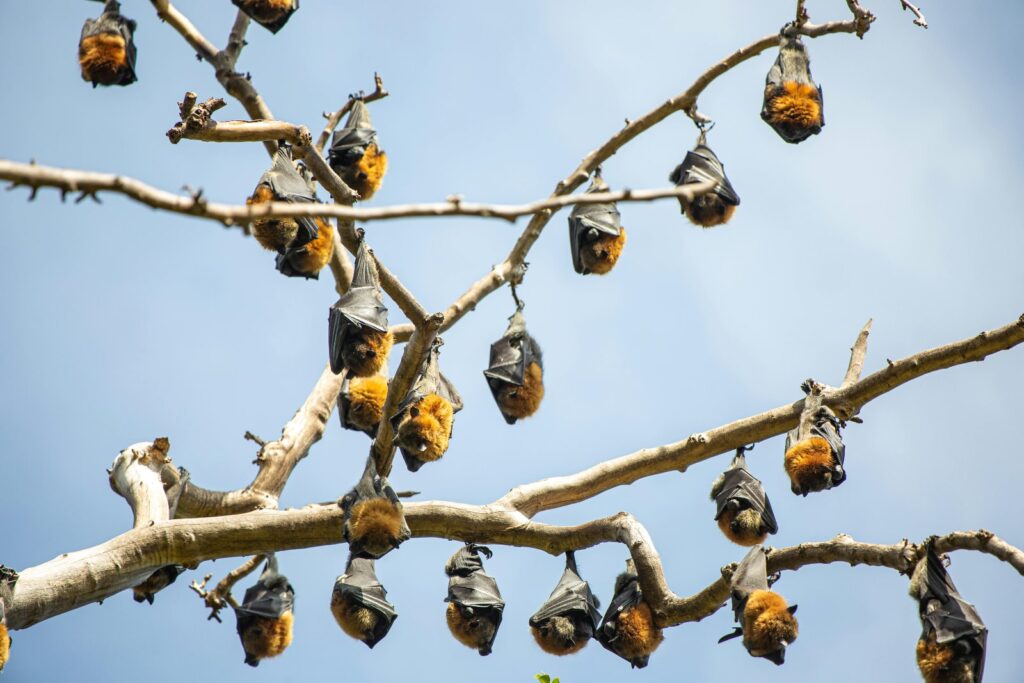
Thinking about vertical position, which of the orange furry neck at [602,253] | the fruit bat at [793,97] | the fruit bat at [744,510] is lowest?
the fruit bat at [744,510]

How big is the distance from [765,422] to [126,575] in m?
5.69

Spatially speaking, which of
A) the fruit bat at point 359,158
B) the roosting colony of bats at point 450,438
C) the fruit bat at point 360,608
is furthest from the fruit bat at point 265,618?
the fruit bat at point 359,158

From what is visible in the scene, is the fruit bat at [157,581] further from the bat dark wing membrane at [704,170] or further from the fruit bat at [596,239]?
the bat dark wing membrane at [704,170]

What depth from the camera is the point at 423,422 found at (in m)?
8.88

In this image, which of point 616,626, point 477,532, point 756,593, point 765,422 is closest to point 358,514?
point 477,532

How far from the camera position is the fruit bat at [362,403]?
9906 millimetres

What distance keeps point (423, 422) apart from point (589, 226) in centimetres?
309

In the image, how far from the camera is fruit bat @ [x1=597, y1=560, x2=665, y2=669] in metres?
8.79

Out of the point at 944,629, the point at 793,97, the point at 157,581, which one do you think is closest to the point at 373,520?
the point at 157,581

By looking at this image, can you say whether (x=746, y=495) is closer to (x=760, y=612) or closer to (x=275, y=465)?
(x=760, y=612)

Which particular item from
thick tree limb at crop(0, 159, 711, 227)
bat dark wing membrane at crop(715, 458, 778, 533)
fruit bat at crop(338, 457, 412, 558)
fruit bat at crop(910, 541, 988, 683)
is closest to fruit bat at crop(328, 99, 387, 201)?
fruit bat at crop(338, 457, 412, 558)

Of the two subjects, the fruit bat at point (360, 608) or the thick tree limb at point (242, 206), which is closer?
the thick tree limb at point (242, 206)

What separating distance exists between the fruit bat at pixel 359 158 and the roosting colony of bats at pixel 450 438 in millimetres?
15

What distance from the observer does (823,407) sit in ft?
32.0
